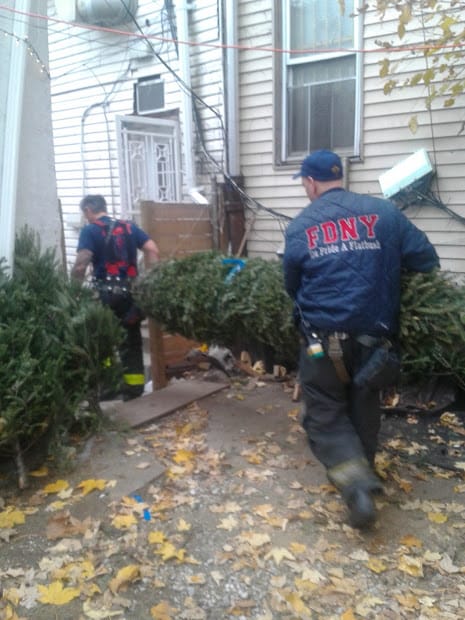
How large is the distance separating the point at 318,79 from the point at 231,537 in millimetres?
5627

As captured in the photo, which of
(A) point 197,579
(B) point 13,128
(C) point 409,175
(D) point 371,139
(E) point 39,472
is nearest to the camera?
(A) point 197,579

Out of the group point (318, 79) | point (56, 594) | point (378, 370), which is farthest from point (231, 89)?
point (56, 594)

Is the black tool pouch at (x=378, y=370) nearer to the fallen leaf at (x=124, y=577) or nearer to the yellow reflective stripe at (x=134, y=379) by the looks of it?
the fallen leaf at (x=124, y=577)

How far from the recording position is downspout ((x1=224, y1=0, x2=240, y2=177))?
7430 millimetres

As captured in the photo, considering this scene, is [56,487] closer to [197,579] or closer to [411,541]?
[197,579]

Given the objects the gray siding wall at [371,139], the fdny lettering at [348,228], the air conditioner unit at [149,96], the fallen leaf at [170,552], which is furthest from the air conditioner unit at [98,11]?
the fallen leaf at [170,552]

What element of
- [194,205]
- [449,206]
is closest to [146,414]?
[194,205]

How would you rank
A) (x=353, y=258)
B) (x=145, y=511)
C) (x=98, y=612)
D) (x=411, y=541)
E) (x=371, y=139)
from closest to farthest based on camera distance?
1. (x=98, y=612)
2. (x=411, y=541)
3. (x=353, y=258)
4. (x=145, y=511)
5. (x=371, y=139)

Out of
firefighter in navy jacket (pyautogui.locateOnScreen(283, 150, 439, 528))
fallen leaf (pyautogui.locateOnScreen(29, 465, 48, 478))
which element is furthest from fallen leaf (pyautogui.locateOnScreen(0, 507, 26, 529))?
firefighter in navy jacket (pyautogui.locateOnScreen(283, 150, 439, 528))

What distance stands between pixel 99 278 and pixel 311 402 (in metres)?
2.92

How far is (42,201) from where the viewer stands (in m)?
4.93

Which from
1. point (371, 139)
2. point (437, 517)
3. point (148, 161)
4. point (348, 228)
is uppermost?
point (371, 139)

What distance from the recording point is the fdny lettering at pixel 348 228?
3346 millimetres

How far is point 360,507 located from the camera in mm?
3135
